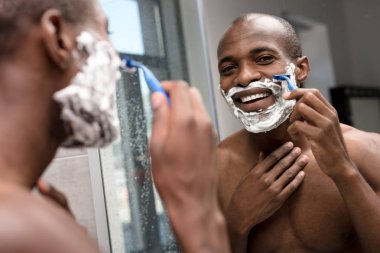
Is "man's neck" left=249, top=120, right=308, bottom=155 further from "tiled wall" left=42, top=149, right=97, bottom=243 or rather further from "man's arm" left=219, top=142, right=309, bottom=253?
"tiled wall" left=42, top=149, right=97, bottom=243

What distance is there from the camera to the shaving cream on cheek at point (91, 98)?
21.6 inches

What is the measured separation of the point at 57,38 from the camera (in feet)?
1.74

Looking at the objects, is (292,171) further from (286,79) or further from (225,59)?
(225,59)

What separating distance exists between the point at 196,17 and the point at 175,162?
4.83ft

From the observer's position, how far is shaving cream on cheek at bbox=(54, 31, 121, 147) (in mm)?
550

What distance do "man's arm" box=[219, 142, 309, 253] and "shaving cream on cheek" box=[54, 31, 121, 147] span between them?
0.53 metres

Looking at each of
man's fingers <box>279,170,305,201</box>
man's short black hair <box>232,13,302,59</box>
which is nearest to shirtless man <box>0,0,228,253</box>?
man's fingers <box>279,170,305,201</box>

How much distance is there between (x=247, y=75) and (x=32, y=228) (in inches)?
29.1

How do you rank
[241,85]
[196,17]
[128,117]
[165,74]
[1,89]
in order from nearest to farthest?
[1,89]
[241,85]
[128,117]
[165,74]
[196,17]

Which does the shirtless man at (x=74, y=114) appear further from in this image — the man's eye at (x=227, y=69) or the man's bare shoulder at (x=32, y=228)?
the man's eye at (x=227, y=69)

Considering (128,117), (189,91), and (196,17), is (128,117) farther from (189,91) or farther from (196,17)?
(189,91)

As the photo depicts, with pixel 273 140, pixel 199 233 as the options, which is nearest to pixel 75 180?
pixel 273 140

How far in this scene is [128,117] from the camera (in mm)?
1456

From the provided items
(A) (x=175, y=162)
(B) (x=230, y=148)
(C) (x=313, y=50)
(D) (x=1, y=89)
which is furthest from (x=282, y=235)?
(C) (x=313, y=50)
